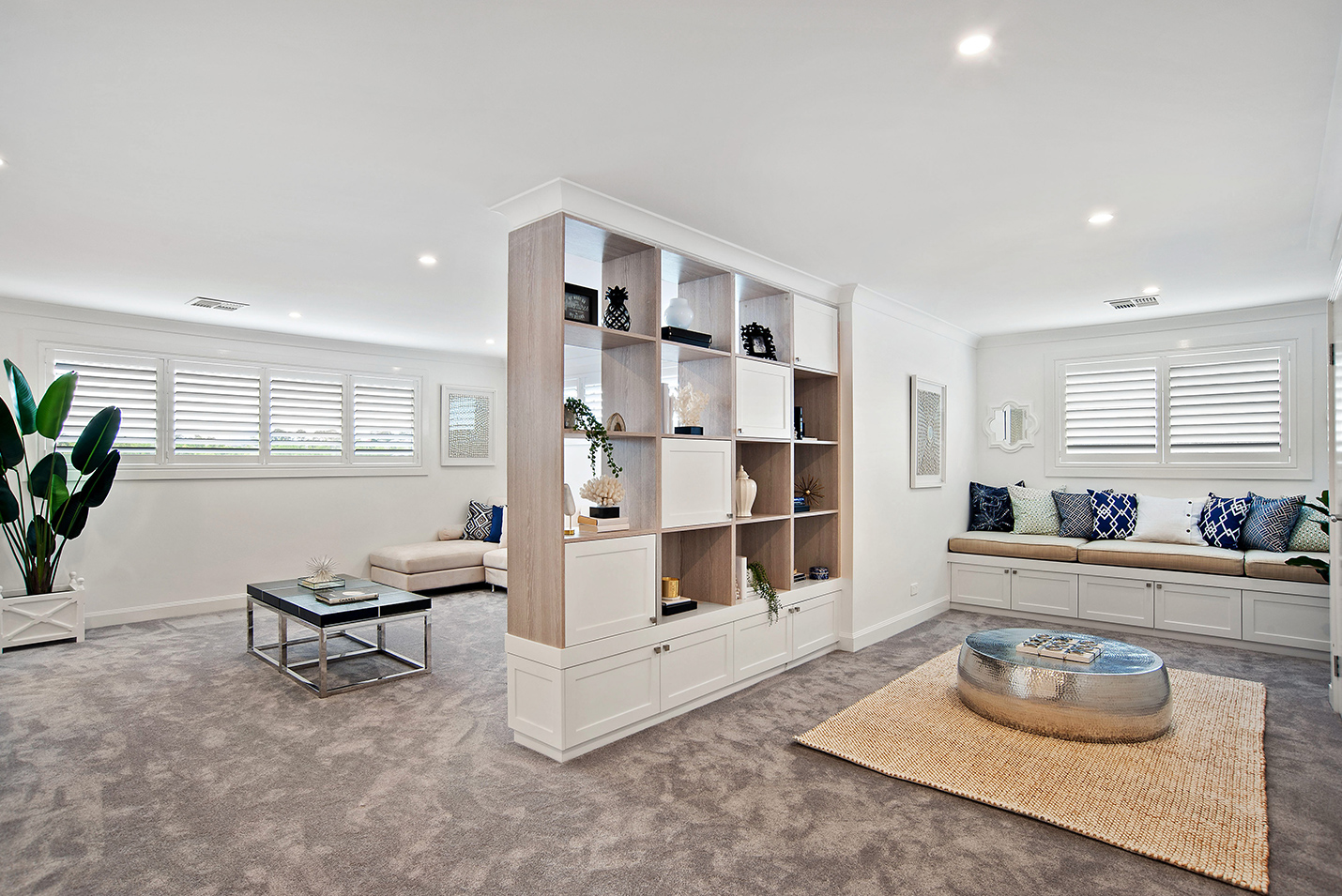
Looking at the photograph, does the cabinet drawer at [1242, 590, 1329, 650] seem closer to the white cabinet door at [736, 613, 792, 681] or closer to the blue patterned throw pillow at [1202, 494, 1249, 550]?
the blue patterned throw pillow at [1202, 494, 1249, 550]

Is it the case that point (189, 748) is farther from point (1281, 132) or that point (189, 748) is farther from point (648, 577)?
point (1281, 132)

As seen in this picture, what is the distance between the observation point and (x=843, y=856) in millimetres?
2365

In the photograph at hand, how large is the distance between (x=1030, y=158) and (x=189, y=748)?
174 inches

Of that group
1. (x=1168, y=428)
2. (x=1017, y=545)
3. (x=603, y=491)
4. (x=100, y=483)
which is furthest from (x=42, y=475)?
(x=1168, y=428)

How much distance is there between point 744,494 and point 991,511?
11.3 ft

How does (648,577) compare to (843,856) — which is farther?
(648,577)

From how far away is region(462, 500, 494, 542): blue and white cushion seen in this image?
779 centimetres

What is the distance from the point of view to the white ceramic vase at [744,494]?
4176mm

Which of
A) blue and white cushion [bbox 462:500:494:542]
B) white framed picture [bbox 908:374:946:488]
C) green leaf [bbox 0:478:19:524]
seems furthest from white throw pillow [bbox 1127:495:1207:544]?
green leaf [bbox 0:478:19:524]

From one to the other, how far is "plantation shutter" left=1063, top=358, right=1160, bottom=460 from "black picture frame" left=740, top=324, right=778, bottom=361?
366 centimetres

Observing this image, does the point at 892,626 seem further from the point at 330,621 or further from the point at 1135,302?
the point at 330,621

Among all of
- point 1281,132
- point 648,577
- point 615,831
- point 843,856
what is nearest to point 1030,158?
point 1281,132

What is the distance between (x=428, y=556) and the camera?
6797 mm

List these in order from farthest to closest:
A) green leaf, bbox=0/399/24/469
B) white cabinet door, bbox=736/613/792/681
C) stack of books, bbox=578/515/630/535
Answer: green leaf, bbox=0/399/24/469
white cabinet door, bbox=736/613/792/681
stack of books, bbox=578/515/630/535
